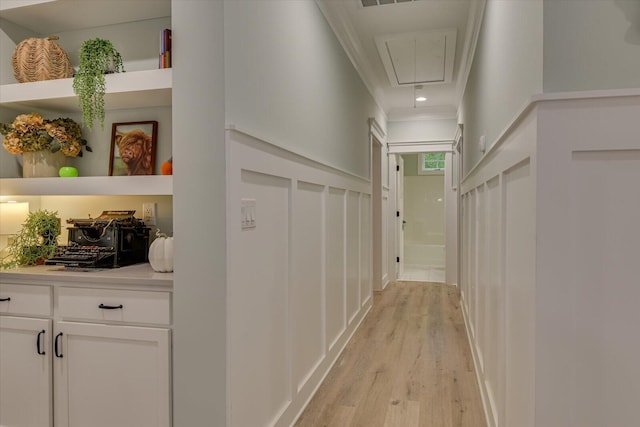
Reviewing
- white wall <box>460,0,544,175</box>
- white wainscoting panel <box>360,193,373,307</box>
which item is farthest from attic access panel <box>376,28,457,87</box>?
white wainscoting panel <box>360,193,373,307</box>

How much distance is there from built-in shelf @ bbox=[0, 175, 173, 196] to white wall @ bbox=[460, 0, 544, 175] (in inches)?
56.6

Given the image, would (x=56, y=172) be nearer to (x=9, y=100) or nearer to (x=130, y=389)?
(x=9, y=100)

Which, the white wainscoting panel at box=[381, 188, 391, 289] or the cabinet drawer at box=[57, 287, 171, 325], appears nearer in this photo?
the cabinet drawer at box=[57, 287, 171, 325]

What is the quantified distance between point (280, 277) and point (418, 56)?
279cm

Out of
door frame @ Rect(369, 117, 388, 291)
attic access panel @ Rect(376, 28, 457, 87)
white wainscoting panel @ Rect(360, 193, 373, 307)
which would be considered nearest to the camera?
attic access panel @ Rect(376, 28, 457, 87)

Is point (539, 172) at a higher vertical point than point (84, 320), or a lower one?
higher

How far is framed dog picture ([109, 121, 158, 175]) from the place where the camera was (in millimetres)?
2100

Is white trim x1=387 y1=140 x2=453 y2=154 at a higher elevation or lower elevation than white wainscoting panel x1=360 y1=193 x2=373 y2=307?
higher

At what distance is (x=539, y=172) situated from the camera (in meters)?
1.09

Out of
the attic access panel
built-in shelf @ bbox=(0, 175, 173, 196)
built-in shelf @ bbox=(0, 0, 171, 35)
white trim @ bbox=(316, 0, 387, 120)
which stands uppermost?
the attic access panel

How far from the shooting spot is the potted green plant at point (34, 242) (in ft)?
6.87

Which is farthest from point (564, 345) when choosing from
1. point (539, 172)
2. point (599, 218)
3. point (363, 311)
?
point (363, 311)

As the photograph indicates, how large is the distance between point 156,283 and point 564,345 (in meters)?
1.44

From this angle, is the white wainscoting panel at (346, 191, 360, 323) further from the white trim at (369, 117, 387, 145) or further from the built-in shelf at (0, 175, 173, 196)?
the built-in shelf at (0, 175, 173, 196)
